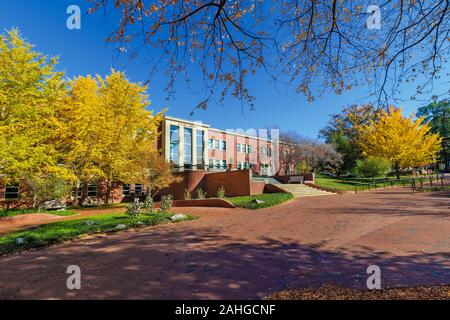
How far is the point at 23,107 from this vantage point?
1477 cm

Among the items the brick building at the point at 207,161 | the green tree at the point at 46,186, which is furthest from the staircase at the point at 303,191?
the green tree at the point at 46,186

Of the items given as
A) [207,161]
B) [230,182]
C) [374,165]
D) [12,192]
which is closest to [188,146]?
[207,161]

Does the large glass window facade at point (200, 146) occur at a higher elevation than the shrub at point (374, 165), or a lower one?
higher

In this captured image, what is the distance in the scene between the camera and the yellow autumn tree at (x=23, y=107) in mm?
14227

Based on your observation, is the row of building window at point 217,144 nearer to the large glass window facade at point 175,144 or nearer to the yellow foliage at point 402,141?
the large glass window facade at point 175,144

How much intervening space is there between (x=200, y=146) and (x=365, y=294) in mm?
34318

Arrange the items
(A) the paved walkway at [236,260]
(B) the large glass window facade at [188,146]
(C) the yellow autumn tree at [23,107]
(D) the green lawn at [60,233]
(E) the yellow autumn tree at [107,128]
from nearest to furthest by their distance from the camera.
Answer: (A) the paved walkway at [236,260] < (D) the green lawn at [60,233] < (C) the yellow autumn tree at [23,107] < (E) the yellow autumn tree at [107,128] < (B) the large glass window facade at [188,146]

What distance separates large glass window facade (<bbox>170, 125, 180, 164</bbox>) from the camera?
112ft

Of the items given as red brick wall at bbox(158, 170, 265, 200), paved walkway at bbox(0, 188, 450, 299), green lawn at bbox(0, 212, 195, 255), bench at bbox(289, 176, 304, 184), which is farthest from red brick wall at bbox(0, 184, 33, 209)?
bench at bbox(289, 176, 304, 184)

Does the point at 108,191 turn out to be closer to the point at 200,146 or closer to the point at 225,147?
the point at 200,146

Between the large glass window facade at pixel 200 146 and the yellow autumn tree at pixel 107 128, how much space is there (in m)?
12.0

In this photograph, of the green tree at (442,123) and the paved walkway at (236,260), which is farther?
the green tree at (442,123)
